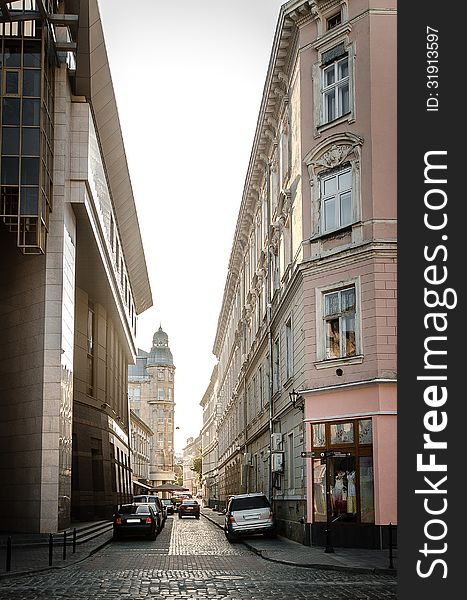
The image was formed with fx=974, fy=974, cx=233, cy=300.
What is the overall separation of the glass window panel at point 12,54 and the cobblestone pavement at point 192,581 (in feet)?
50.5

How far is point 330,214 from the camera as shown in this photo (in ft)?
89.1

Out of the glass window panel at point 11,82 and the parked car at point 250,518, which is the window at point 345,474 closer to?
the parked car at point 250,518

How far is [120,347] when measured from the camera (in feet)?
219

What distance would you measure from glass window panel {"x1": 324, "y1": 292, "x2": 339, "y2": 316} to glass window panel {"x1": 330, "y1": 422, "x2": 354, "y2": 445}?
10.1 ft

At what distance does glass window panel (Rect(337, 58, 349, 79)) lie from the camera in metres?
27.4

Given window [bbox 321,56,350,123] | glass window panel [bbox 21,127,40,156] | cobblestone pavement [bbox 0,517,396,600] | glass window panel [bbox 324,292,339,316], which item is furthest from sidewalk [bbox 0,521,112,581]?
window [bbox 321,56,350,123]

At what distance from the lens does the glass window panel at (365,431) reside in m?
25.1

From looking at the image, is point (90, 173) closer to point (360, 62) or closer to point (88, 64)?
point (88, 64)

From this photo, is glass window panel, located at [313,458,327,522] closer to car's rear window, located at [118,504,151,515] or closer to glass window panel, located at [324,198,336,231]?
glass window panel, located at [324,198,336,231]

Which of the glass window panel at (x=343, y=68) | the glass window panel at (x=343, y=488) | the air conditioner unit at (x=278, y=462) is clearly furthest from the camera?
the air conditioner unit at (x=278, y=462)

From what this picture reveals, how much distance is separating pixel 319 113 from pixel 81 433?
2495 cm

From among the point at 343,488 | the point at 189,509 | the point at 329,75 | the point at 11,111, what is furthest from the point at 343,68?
the point at 189,509

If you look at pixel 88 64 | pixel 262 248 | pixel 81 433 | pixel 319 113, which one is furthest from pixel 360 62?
pixel 81 433

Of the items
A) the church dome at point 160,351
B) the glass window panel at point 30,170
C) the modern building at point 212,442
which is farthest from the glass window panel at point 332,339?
the church dome at point 160,351
